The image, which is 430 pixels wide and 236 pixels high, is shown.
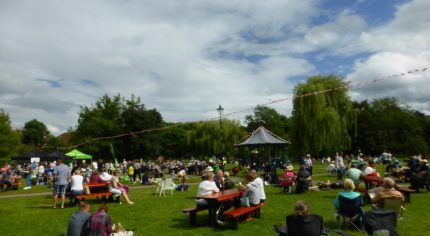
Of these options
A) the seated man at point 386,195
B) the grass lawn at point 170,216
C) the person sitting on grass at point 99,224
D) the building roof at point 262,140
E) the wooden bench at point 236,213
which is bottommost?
the grass lawn at point 170,216

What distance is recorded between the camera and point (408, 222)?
9.07 metres

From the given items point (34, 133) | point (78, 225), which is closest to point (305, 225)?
point (78, 225)

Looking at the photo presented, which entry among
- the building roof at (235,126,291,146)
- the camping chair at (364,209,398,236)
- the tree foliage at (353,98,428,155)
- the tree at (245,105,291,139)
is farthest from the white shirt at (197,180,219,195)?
the tree at (245,105,291,139)

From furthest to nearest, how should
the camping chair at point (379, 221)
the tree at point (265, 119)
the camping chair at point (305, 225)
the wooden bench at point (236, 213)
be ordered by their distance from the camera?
1. the tree at point (265, 119)
2. the wooden bench at point (236, 213)
3. the camping chair at point (379, 221)
4. the camping chair at point (305, 225)

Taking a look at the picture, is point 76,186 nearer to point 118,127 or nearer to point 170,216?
point 170,216

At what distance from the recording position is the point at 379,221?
20.5 feet

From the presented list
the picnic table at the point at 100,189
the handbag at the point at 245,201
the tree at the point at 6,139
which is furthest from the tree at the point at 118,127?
the handbag at the point at 245,201

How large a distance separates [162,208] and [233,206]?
8.56ft

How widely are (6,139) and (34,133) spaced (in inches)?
2613

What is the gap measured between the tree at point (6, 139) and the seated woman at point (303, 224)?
4610 centimetres

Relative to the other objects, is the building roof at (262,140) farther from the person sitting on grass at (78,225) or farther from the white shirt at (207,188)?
the person sitting on grass at (78,225)

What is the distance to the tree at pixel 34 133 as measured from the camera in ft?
344

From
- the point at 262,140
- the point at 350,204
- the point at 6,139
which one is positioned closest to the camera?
the point at 350,204

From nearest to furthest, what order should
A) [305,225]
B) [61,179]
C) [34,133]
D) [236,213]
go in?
[305,225] → [236,213] → [61,179] → [34,133]
